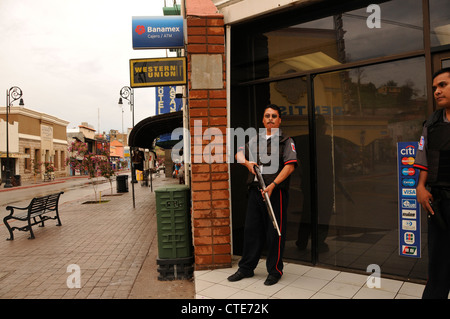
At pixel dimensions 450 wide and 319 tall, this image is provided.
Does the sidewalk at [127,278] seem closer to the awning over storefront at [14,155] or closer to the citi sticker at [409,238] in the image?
the citi sticker at [409,238]

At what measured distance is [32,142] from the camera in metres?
37.9

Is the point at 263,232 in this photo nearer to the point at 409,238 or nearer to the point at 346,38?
the point at 409,238

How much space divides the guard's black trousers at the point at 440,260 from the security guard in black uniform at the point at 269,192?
1464 mm

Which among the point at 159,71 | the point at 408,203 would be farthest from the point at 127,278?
the point at 408,203

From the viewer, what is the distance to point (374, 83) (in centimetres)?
401

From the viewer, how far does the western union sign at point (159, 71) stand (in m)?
4.79

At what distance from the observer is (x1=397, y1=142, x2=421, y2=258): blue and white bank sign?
11.7ft

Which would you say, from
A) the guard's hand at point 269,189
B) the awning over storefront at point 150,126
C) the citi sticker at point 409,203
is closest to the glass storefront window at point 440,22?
the citi sticker at point 409,203

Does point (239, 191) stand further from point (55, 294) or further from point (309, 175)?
point (55, 294)

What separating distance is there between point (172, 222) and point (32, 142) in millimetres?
39683

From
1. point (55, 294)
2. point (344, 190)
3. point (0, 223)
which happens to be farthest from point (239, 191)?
point (0, 223)

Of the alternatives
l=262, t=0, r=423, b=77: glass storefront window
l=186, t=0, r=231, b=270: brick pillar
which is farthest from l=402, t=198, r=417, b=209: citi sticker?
l=186, t=0, r=231, b=270: brick pillar

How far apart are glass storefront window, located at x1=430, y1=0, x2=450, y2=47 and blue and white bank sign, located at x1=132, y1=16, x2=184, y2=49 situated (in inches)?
152

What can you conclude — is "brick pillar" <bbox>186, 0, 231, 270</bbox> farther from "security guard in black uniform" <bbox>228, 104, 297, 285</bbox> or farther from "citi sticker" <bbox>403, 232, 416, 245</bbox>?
"citi sticker" <bbox>403, 232, 416, 245</bbox>
